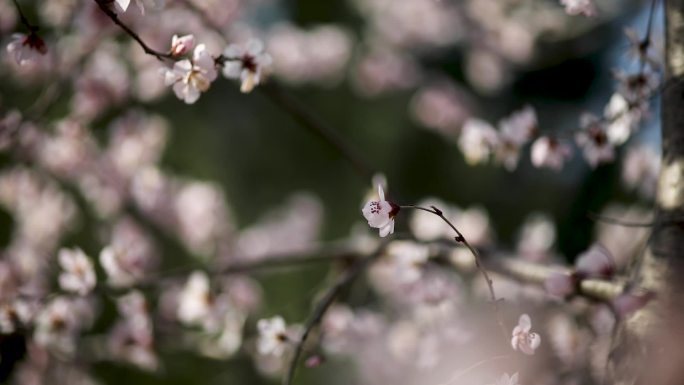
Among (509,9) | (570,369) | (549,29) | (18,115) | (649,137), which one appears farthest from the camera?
(509,9)

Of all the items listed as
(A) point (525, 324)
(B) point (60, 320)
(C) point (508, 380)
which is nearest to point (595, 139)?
(A) point (525, 324)

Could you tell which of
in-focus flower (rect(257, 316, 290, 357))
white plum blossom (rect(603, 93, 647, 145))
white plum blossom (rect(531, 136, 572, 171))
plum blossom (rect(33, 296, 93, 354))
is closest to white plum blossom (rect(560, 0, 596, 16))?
white plum blossom (rect(603, 93, 647, 145))

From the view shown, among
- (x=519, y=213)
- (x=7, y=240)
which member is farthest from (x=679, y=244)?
(x=7, y=240)

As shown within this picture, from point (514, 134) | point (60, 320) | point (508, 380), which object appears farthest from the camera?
point (60, 320)

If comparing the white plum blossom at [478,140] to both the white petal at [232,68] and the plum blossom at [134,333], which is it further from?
the plum blossom at [134,333]

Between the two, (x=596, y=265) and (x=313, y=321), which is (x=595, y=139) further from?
(x=313, y=321)

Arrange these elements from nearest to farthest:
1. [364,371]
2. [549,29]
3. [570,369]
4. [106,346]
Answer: [570,369] → [106,346] → [364,371] → [549,29]

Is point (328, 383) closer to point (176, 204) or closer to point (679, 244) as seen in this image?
point (176, 204)
